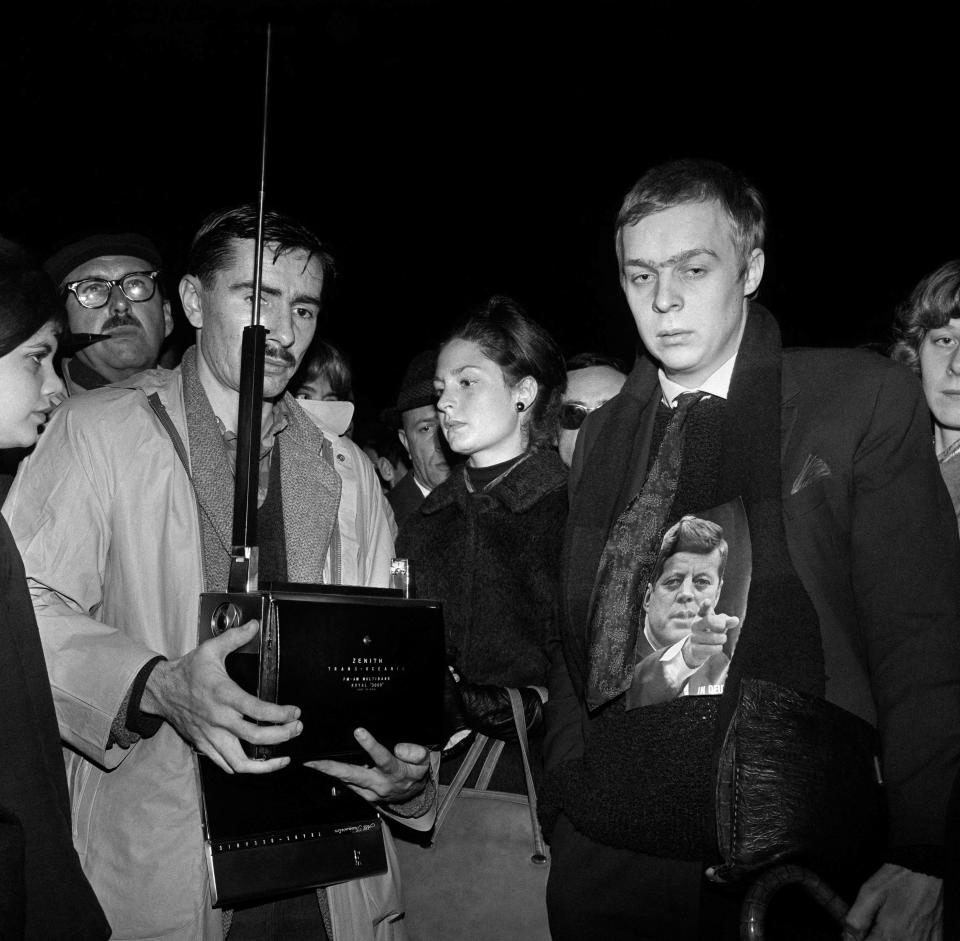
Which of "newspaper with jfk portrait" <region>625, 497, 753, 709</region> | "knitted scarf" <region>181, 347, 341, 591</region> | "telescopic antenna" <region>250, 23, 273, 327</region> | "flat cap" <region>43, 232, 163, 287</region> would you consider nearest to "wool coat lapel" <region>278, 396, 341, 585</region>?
"knitted scarf" <region>181, 347, 341, 591</region>

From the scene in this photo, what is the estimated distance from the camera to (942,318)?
8.09 feet

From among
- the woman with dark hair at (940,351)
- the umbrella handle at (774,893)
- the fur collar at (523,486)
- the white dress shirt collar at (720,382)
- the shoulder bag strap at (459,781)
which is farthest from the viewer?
the fur collar at (523,486)

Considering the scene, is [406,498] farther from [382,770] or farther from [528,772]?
[382,770]

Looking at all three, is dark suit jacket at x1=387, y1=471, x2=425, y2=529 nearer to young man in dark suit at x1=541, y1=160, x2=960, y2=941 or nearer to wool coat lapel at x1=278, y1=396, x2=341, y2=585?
wool coat lapel at x1=278, y1=396, x2=341, y2=585

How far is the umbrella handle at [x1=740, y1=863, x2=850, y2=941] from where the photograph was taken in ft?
4.15

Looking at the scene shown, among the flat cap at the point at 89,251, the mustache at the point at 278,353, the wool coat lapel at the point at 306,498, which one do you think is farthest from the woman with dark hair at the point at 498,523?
the flat cap at the point at 89,251

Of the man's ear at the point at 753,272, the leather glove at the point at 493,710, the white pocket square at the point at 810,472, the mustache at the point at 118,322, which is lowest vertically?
the leather glove at the point at 493,710

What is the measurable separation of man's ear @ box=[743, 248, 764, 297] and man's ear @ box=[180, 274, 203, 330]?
1.20 metres

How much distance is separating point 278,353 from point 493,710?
0.92m

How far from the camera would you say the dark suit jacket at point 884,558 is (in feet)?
4.91

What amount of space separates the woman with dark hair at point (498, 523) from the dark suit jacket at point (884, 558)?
0.72m

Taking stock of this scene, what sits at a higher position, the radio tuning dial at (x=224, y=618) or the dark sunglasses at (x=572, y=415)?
the dark sunglasses at (x=572, y=415)

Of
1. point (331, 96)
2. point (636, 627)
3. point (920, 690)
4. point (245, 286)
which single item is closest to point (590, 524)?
point (636, 627)

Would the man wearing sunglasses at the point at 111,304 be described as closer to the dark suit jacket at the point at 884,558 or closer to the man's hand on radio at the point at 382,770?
the man's hand on radio at the point at 382,770
